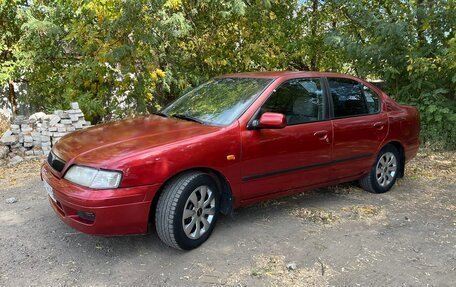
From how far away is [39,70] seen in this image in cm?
819

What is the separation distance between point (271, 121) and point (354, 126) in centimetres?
139

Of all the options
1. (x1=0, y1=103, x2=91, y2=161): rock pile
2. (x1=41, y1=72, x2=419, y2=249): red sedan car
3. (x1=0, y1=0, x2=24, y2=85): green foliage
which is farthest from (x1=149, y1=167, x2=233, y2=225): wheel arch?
(x1=0, y1=0, x2=24, y2=85): green foliage

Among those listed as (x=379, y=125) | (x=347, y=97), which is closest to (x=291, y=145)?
(x=347, y=97)

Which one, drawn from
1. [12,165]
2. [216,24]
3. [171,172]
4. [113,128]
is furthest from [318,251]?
[216,24]

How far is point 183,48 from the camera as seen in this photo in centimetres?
892

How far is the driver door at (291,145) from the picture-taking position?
12.5 feet

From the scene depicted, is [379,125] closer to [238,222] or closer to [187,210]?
[238,222]

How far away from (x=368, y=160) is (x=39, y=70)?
6540 millimetres

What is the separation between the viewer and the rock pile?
22.0ft

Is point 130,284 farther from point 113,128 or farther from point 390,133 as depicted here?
point 390,133

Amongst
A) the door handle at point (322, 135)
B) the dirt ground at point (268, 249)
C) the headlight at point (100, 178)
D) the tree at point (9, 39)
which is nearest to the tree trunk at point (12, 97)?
the tree at point (9, 39)

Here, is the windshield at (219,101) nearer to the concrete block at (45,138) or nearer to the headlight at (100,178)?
the headlight at (100,178)

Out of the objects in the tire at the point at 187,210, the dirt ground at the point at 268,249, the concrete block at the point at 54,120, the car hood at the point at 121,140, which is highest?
the car hood at the point at 121,140

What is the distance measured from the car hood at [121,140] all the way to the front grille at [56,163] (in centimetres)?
4
